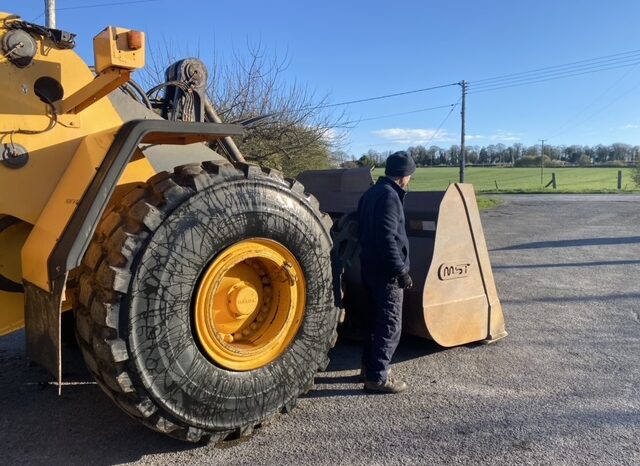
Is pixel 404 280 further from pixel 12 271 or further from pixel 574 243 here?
pixel 574 243

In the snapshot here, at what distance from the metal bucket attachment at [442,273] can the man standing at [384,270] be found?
1.08 feet

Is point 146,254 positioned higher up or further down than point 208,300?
higher up

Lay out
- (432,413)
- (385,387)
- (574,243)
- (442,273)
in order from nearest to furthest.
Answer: (432,413) < (385,387) < (442,273) < (574,243)

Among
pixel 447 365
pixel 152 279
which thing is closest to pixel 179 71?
pixel 152 279

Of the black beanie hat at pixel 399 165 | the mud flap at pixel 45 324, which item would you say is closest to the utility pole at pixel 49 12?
the black beanie hat at pixel 399 165

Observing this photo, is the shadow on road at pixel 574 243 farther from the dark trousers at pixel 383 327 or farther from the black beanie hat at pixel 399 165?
the dark trousers at pixel 383 327

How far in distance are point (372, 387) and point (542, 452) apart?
113 centimetres

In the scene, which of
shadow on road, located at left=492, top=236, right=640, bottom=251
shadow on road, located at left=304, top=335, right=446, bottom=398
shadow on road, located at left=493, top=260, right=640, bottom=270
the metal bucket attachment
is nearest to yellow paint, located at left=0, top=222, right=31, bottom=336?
shadow on road, located at left=304, top=335, right=446, bottom=398

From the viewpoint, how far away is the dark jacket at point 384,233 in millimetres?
3646

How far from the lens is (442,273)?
164 inches

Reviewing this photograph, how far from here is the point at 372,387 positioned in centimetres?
361

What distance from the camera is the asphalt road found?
A: 280cm

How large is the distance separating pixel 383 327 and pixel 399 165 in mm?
1148

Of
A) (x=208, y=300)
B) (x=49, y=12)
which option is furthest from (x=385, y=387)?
(x=49, y=12)
